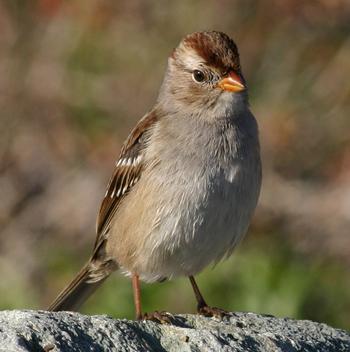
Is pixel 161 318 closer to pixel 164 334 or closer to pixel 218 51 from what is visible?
pixel 164 334

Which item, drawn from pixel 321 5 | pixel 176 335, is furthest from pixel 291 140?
pixel 176 335

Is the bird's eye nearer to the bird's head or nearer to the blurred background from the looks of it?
the bird's head

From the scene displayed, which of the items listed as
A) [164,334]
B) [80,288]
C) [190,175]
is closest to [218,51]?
[190,175]

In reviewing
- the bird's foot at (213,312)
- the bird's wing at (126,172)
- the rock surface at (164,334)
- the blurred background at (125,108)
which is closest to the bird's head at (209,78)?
the bird's wing at (126,172)

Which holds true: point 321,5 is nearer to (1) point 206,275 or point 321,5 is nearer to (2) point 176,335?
(1) point 206,275

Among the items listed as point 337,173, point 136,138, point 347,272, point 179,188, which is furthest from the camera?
point 337,173

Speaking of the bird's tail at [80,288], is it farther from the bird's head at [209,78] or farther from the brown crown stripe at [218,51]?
the brown crown stripe at [218,51]
